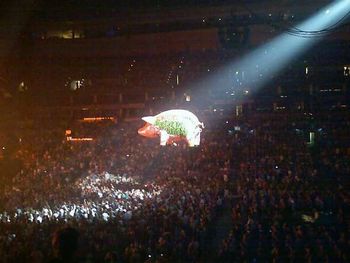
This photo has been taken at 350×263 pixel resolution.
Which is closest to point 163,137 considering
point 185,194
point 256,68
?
point 185,194

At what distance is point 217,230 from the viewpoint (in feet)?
42.6

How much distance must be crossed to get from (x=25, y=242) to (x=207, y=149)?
32.4ft

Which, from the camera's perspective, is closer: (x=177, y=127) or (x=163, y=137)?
(x=177, y=127)

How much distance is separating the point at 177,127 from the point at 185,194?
20.2 ft

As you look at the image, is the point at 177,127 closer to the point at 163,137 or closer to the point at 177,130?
the point at 177,130

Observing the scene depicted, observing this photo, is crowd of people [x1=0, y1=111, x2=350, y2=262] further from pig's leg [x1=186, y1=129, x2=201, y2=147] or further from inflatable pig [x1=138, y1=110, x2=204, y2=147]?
inflatable pig [x1=138, y1=110, x2=204, y2=147]

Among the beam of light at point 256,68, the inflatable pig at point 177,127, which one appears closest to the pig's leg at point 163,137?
the inflatable pig at point 177,127

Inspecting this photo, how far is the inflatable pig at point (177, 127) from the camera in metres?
19.9

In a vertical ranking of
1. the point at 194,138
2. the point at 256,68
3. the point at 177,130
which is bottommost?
the point at 194,138

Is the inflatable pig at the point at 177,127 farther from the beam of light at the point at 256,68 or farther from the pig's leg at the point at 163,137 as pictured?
the beam of light at the point at 256,68

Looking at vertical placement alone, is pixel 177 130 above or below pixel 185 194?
above

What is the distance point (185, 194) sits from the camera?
1410 centimetres

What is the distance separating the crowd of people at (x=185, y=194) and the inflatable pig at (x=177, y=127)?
1.52 feet

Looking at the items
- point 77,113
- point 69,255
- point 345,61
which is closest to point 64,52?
point 77,113
